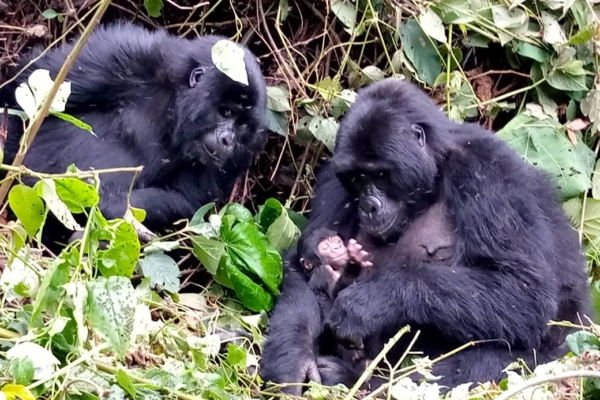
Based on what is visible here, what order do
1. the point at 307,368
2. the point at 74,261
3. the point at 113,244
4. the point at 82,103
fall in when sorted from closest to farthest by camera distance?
A: 1. the point at 74,261
2. the point at 113,244
3. the point at 307,368
4. the point at 82,103

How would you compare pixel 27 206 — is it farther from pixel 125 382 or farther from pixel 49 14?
pixel 49 14

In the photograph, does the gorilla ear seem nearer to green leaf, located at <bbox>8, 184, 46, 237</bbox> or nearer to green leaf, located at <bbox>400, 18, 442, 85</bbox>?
green leaf, located at <bbox>400, 18, 442, 85</bbox>

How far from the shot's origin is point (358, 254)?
3.66 metres

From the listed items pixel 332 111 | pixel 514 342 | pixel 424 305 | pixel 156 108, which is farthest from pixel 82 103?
pixel 514 342

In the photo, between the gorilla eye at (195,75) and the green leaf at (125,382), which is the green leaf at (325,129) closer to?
the gorilla eye at (195,75)

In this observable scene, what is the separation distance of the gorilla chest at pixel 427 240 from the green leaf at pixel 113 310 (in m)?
1.61

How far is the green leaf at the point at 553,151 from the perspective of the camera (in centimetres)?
433

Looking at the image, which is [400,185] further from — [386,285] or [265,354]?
[265,354]

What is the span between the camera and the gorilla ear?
3637mm

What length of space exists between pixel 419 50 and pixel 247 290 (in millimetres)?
1638

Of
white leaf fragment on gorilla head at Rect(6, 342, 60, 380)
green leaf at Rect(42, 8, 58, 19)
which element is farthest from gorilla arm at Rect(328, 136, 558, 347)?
green leaf at Rect(42, 8, 58, 19)

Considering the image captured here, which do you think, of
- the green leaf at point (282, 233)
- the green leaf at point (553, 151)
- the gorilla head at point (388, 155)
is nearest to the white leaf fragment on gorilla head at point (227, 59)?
the gorilla head at point (388, 155)

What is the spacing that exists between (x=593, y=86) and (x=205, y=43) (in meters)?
2.02

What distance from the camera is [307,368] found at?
337cm
